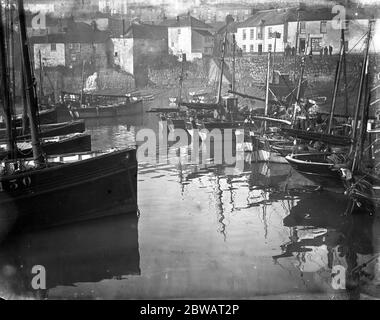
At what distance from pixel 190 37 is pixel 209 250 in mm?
57917

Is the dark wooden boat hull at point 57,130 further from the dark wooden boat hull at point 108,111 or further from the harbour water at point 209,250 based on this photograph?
the dark wooden boat hull at point 108,111

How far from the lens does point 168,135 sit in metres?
47.2

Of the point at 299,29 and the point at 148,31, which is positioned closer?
the point at 299,29

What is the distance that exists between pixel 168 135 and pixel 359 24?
23277 millimetres

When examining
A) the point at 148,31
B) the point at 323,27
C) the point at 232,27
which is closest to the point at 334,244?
the point at 323,27

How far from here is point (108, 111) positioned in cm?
6322

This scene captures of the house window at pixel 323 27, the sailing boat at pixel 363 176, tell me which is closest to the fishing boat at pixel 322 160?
the sailing boat at pixel 363 176

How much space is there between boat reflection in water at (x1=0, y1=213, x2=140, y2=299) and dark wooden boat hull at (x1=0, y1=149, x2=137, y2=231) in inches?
19.5

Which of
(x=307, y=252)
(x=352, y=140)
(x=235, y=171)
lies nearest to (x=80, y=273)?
(x=307, y=252)

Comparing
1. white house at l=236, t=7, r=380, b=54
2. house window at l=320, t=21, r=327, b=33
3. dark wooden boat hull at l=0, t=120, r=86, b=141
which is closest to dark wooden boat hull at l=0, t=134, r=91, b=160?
dark wooden boat hull at l=0, t=120, r=86, b=141

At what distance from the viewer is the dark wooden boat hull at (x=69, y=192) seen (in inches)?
762

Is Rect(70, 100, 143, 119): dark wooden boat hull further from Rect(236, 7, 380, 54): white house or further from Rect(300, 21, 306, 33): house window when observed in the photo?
Rect(300, 21, 306, 33): house window

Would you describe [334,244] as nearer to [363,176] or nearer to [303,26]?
[363,176]

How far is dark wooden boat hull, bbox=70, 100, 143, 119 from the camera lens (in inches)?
2431
